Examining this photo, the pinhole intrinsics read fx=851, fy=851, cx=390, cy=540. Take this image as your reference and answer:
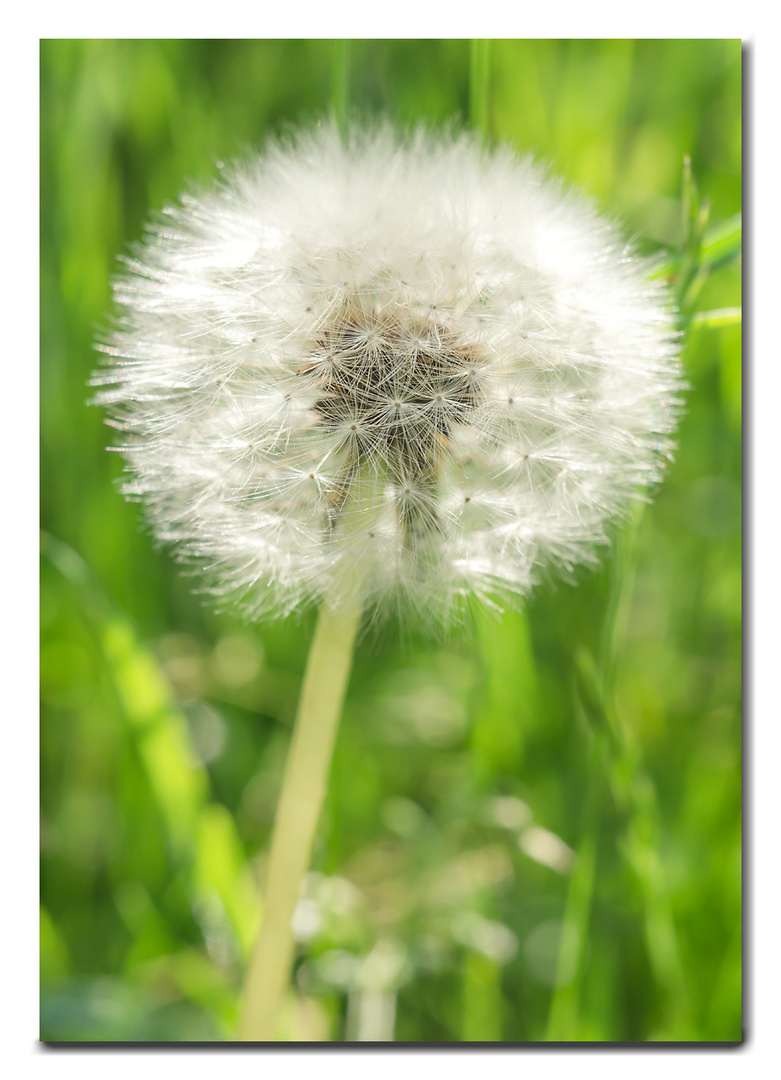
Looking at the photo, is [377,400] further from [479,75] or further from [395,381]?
[479,75]

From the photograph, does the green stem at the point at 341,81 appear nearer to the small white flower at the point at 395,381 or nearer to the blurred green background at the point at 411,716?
the blurred green background at the point at 411,716

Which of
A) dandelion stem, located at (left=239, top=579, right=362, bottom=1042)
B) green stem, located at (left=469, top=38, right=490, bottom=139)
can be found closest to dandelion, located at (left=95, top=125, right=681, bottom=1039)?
dandelion stem, located at (left=239, top=579, right=362, bottom=1042)

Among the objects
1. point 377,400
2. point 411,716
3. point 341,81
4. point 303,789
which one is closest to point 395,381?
point 377,400

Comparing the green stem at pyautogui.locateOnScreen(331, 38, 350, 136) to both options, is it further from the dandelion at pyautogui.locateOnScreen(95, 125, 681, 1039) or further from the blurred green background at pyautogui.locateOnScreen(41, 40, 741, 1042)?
the dandelion at pyautogui.locateOnScreen(95, 125, 681, 1039)

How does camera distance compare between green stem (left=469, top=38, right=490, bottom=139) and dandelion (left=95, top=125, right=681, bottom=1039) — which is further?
green stem (left=469, top=38, right=490, bottom=139)

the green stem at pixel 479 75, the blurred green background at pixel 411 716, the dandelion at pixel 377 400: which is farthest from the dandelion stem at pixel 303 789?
the green stem at pixel 479 75

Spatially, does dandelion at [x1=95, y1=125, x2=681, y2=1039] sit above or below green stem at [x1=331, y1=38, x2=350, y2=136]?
below
